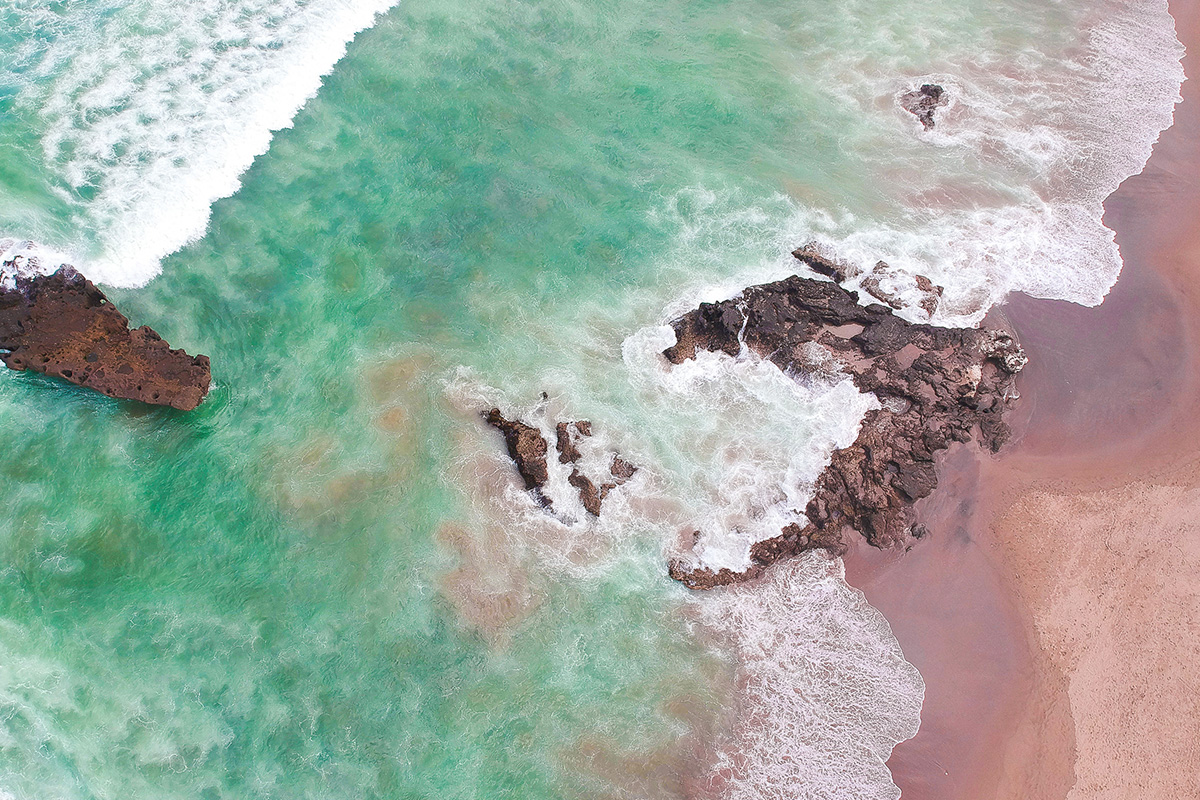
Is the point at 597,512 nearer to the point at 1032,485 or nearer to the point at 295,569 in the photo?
the point at 295,569

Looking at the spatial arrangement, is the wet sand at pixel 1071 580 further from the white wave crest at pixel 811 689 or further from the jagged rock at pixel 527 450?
the jagged rock at pixel 527 450

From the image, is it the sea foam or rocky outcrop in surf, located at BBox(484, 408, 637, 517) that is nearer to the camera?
rocky outcrop in surf, located at BBox(484, 408, 637, 517)

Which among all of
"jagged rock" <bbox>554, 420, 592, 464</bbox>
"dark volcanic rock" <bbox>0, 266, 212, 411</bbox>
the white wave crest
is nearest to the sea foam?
"dark volcanic rock" <bbox>0, 266, 212, 411</bbox>

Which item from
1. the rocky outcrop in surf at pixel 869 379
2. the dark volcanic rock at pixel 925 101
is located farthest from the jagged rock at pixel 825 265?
the dark volcanic rock at pixel 925 101

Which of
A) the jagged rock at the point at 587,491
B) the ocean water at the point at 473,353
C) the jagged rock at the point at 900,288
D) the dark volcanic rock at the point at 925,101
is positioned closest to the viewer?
the ocean water at the point at 473,353

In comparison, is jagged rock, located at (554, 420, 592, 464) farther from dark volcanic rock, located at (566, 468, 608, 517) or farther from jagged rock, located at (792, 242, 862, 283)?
jagged rock, located at (792, 242, 862, 283)

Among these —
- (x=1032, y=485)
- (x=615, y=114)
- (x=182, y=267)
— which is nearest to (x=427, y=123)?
(x=615, y=114)
